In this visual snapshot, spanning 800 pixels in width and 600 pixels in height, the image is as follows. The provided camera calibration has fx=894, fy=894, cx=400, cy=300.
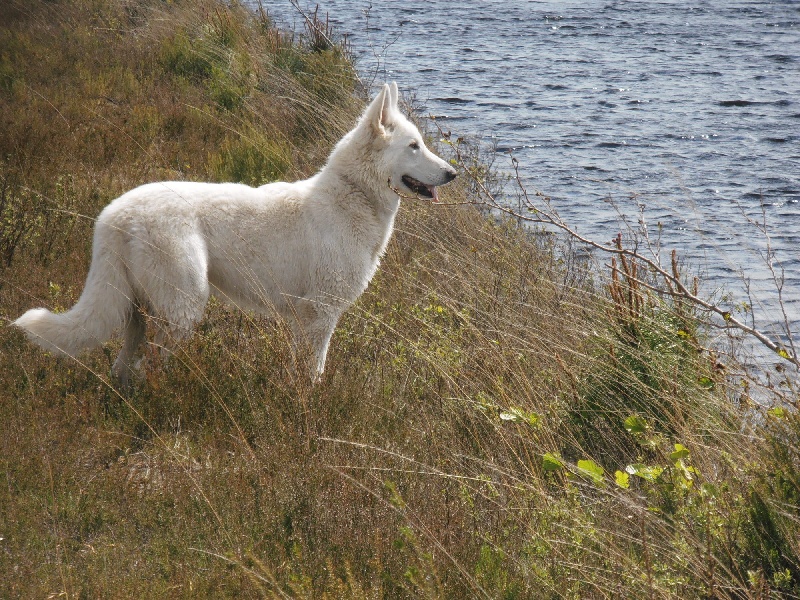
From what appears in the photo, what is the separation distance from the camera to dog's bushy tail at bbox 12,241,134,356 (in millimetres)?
4531

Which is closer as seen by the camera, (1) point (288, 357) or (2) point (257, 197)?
(1) point (288, 357)

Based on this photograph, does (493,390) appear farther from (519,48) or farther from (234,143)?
(519,48)

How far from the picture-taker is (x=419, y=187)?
5.89 m

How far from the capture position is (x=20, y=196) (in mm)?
7340

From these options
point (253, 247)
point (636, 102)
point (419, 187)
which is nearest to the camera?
point (253, 247)

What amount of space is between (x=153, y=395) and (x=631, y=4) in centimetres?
2395

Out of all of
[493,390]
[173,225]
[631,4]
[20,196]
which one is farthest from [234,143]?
[631,4]

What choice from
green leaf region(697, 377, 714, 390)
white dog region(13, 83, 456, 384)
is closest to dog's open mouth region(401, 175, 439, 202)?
white dog region(13, 83, 456, 384)

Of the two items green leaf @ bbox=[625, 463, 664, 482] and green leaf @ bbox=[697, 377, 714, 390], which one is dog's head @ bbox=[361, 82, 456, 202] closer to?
green leaf @ bbox=[697, 377, 714, 390]

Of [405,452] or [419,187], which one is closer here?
[405,452]

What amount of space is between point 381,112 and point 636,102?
10870 millimetres

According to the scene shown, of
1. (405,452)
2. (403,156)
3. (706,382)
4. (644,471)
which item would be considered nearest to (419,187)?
(403,156)

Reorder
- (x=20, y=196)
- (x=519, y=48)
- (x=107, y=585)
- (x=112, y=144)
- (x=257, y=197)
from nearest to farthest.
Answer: (x=107, y=585), (x=257, y=197), (x=20, y=196), (x=112, y=144), (x=519, y=48)

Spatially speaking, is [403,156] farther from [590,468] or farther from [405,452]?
[590,468]
